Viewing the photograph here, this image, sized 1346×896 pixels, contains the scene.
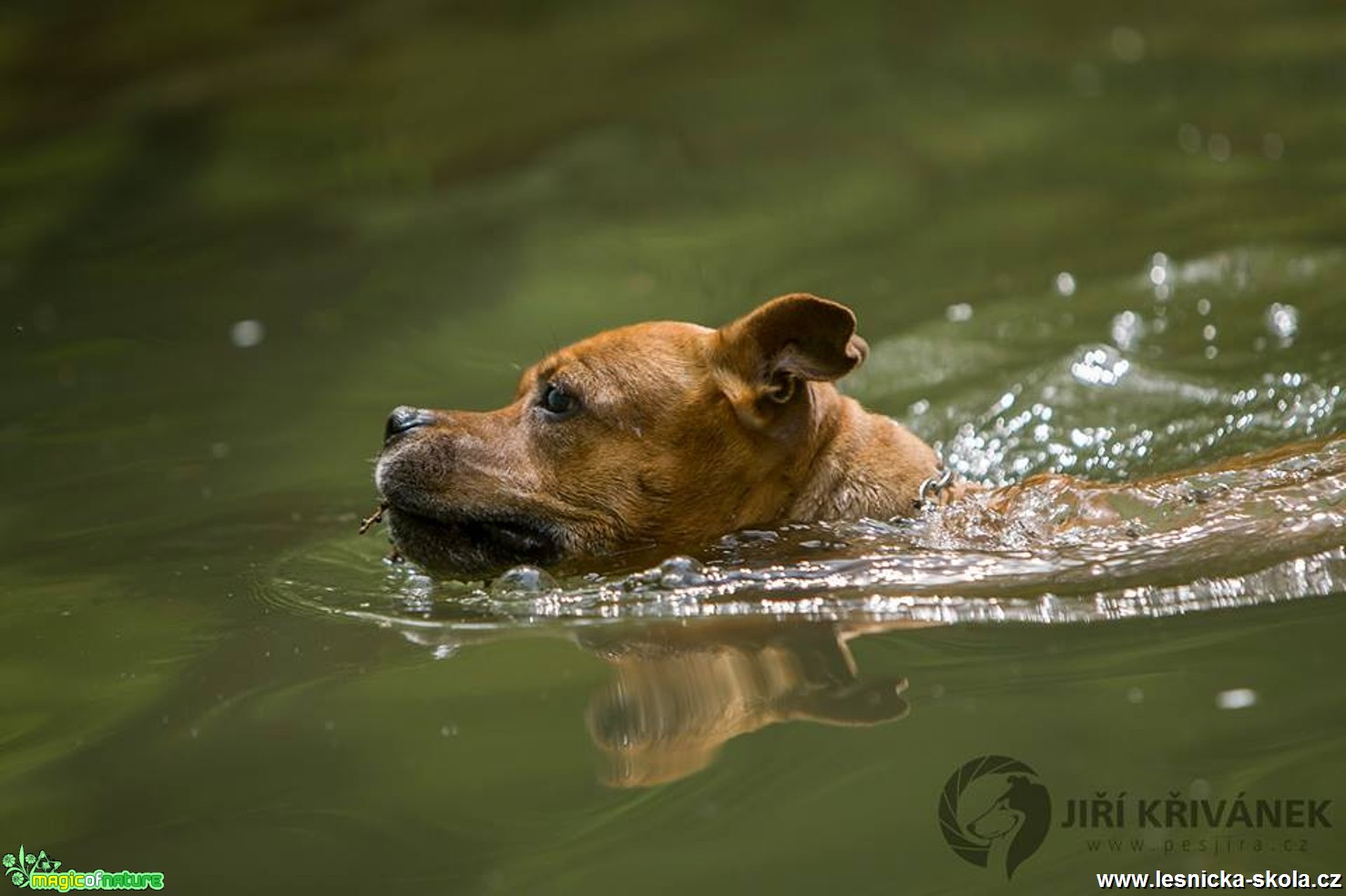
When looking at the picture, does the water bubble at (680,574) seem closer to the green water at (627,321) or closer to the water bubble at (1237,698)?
the green water at (627,321)

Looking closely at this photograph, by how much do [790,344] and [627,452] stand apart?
1.95 ft

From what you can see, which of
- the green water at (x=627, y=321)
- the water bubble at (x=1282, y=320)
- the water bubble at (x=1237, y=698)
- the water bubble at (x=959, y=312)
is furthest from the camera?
the water bubble at (x=959, y=312)

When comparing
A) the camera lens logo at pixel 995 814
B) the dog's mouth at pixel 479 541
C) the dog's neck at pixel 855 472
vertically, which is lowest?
the camera lens logo at pixel 995 814

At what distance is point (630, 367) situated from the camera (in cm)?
551

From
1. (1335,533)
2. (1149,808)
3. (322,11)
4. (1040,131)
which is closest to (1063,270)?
(1040,131)

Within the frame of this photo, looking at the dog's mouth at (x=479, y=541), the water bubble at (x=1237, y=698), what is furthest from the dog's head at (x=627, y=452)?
the water bubble at (x=1237, y=698)

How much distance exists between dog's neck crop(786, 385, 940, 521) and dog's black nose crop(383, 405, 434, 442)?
1167 mm

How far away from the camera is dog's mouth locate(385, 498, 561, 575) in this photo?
5.34m

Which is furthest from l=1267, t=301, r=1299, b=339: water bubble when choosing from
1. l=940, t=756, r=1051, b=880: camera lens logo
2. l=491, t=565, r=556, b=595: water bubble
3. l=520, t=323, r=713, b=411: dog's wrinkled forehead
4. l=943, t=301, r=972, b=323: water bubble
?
l=940, t=756, r=1051, b=880: camera lens logo

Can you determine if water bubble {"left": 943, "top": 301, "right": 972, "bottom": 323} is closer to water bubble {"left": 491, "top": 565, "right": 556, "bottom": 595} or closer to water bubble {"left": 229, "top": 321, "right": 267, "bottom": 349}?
water bubble {"left": 229, "top": 321, "right": 267, "bottom": 349}

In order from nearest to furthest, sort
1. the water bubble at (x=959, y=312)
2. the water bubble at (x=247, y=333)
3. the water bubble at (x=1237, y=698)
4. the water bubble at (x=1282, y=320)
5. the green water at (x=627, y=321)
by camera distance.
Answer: the green water at (x=627, y=321), the water bubble at (x=1237, y=698), the water bubble at (x=1282, y=320), the water bubble at (x=959, y=312), the water bubble at (x=247, y=333)

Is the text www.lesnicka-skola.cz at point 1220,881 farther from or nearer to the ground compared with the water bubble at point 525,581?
nearer to the ground

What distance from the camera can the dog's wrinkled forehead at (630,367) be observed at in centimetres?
546

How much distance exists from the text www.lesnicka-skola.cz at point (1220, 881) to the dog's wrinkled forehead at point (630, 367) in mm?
2400
